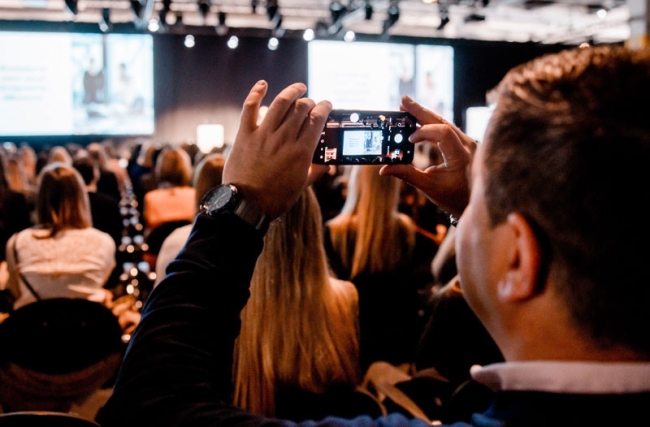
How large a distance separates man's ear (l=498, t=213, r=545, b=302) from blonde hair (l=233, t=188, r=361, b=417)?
3.64 ft

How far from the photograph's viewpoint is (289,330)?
5.42 feet

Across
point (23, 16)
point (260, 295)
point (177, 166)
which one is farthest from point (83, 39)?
point (260, 295)

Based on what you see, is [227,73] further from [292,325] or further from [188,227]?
[292,325]

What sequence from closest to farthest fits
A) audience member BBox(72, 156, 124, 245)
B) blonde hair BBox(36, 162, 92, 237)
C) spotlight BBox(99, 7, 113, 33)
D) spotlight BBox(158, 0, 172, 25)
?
blonde hair BBox(36, 162, 92, 237) → audience member BBox(72, 156, 124, 245) → spotlight BBox(158, 0, 172, 25) → spotlight BBox(99, 7, 113, 33)

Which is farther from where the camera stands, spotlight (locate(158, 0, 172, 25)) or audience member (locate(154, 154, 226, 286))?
spotlight (locate(158, 0, 172, 25))

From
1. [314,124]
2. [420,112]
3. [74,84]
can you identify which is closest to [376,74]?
[74,84]

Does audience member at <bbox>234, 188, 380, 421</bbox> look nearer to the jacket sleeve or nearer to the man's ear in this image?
the jacket sleeve

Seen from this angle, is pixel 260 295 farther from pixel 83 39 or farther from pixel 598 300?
pixel 83 39

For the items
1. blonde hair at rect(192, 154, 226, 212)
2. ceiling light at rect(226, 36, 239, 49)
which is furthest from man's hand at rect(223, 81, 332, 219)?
ceiling light at rect(226, 36, 239, 49)

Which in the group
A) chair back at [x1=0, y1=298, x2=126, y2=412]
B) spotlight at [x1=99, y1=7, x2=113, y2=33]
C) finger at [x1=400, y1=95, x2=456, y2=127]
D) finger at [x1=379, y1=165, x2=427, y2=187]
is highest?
spotlight at [x1=99, y1=7, x2=113, y2=33]

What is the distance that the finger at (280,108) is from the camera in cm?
71

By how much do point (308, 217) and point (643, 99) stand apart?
1290 millimetres

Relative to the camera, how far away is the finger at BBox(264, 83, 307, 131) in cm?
71

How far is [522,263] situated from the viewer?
22.1 inches
